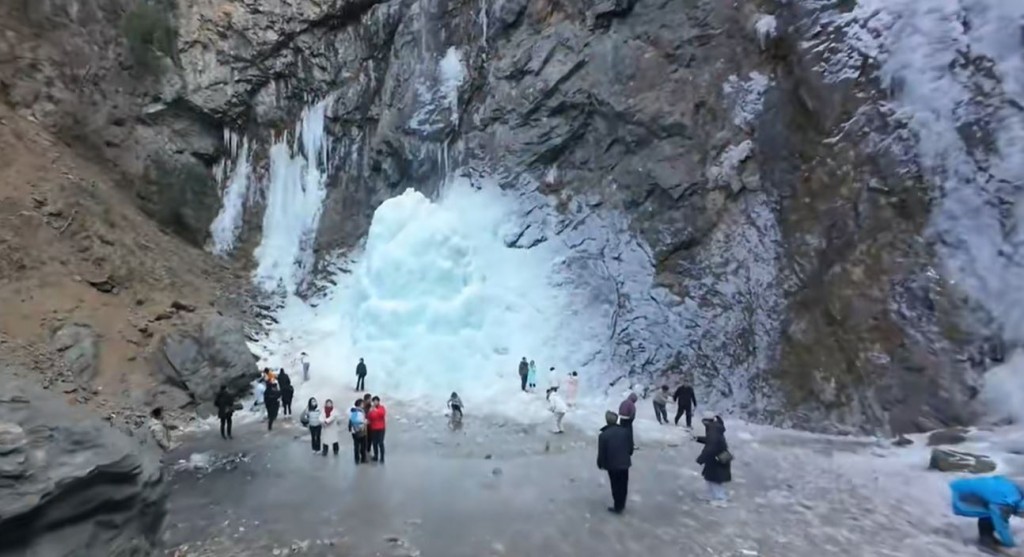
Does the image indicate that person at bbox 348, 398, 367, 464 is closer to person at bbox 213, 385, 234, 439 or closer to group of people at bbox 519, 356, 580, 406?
person at bbox 213, 385, 234, 439

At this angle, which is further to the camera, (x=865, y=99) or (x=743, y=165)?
(x=743, y=165)

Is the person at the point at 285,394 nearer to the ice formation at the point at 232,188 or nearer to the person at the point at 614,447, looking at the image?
the ice formation at the point at 232,188

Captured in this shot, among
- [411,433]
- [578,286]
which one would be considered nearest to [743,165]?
[578,286]

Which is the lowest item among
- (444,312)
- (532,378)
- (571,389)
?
(571,389)

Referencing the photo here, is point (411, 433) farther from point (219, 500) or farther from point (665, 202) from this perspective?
point (665, 202)

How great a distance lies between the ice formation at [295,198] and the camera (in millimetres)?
28312

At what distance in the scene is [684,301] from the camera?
858 inches

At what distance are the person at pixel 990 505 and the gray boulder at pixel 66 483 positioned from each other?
9.99 m

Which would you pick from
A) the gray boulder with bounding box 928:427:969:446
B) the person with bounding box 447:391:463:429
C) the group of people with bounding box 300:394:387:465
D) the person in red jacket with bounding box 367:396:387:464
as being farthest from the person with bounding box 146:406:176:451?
the gray boulder with bounding box 928:427:969:446

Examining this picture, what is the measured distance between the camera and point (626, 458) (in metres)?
10.9

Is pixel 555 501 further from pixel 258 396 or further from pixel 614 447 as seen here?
pixel 258 396

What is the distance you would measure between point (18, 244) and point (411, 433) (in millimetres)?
12718

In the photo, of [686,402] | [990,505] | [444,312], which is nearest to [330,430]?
[686,402]

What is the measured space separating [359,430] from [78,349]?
9.01 metres
